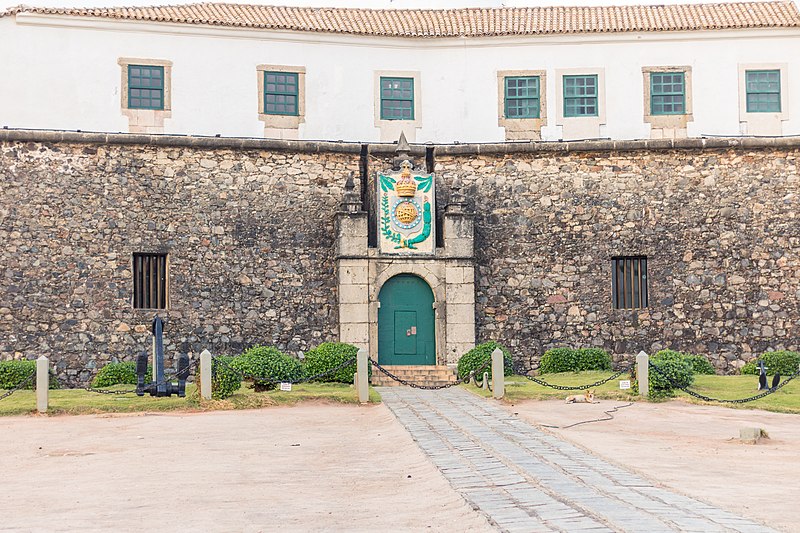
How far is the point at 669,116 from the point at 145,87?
12.7m

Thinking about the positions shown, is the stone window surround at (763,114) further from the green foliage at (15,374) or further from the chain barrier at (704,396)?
the green foliage at (15,374)

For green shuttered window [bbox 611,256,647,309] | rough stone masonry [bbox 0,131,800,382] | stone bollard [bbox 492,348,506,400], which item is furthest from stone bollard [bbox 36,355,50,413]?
green shuttered window [bbox 611,256,647,309]

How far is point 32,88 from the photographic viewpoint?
25.5m

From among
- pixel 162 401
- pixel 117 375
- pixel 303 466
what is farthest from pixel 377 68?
pixel 303 466

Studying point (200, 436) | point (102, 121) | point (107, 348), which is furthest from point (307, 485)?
point (102, 121)

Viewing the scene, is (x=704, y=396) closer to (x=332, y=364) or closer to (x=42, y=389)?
(x=332, y=364)

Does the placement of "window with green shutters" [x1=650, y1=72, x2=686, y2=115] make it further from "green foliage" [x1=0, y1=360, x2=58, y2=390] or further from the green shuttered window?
"green foliage" [x1=0, y1=360, x2=58, y2=390]

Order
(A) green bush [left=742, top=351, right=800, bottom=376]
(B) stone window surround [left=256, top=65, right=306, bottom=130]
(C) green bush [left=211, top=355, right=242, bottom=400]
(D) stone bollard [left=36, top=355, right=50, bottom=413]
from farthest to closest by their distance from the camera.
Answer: (B) stone window surround [left=256, top=65, right=306, bottom=130]
(A) green bush [left=742, top=351, right=800, bottom=376]
(C) green bush [left=211, top=355, right=242, bottom=400]
(D) stone bollard [left=36, top=355, right=50, bottom=413]

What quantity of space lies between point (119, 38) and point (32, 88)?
91.6 inches

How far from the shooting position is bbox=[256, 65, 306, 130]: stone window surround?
2661cm

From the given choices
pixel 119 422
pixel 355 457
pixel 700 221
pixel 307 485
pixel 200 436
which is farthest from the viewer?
pixel 700 221

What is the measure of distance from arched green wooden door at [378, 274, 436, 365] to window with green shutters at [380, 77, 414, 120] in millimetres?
4184

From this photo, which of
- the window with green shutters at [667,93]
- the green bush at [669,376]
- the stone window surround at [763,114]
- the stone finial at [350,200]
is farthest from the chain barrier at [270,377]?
the stone window surround at [763,114]

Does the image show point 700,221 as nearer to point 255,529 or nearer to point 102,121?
point 102,121
